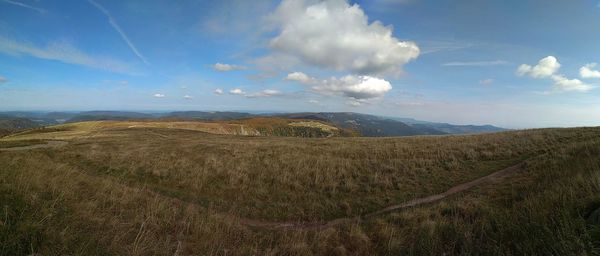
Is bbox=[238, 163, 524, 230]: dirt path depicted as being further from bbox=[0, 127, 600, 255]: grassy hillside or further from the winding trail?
bbox=[0, 127, 600, 255]: grassy hillside

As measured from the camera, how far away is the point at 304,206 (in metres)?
11.2

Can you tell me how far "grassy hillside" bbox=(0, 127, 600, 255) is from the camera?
4582 millimetres

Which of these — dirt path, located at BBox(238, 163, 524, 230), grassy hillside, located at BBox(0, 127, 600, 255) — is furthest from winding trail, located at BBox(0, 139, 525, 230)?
grassy hillside, located at BBox(0, 127, 600, 255)

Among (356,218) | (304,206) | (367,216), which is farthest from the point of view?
(304,206)

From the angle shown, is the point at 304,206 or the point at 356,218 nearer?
the point at 356,218

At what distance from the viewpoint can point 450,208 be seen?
8.35m

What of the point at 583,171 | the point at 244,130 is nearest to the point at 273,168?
the point at 583,171

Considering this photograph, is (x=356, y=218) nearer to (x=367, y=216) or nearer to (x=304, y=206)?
(x=367, y=216)

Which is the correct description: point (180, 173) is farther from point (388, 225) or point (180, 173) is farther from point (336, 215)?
point (388, 225)

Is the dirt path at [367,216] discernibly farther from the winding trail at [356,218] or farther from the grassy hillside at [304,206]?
the grassy hillside at [304,206]

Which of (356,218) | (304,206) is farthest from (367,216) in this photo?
(304,206)

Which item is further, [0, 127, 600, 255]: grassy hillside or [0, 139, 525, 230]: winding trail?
[0, 139, 525, 230]: winding trail

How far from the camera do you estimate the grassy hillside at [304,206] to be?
15.0 feet

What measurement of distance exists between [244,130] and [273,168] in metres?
89.5
